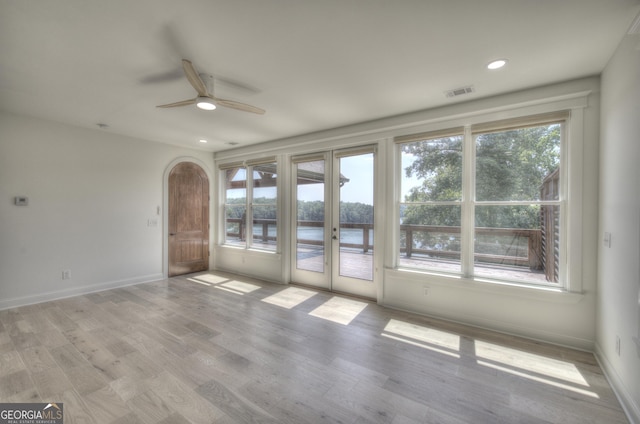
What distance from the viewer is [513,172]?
311cm

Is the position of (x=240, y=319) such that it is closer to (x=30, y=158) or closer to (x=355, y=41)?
(x=355, y=41)

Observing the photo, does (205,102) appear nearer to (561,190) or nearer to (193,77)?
(193,77)

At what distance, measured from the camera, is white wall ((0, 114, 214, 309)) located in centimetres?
376

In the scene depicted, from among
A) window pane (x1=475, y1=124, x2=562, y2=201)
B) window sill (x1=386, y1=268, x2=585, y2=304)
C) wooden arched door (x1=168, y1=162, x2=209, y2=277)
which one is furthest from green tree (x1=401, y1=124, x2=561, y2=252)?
wooden arched door (x1=168, y1=162, x2=209, y2=277)

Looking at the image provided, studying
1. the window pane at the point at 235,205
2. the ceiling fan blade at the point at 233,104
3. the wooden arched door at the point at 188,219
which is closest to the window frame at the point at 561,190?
the ceiling fan blade at the point at 233,104

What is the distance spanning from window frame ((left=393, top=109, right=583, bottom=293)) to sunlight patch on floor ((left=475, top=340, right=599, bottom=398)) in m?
0.73

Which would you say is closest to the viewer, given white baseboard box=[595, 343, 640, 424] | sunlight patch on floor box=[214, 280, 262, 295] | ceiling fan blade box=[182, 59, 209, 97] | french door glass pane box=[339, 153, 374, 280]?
white baseboard box=[595, 343, 640, 424]

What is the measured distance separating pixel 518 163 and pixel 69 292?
638cm

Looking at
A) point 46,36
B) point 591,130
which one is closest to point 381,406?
point 591,130

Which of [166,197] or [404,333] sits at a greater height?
[166,197]

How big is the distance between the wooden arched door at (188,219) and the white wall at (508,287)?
305 cm

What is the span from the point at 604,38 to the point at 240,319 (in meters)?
4.28

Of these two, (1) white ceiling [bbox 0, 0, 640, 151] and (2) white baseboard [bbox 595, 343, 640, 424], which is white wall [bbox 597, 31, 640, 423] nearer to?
(2) white baseboard [bbox 595, 343, 640, 424]

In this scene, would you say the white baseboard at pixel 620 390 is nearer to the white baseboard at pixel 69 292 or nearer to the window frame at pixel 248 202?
the window frame at pixel 248 202
